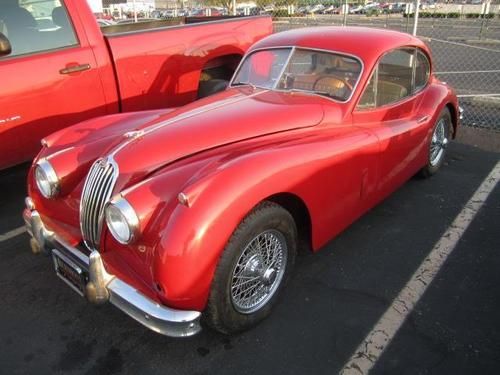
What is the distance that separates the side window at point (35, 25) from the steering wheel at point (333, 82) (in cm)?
235

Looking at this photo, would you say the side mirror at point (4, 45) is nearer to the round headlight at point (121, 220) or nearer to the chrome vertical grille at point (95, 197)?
the chrome vertical grille at point (95, 197)

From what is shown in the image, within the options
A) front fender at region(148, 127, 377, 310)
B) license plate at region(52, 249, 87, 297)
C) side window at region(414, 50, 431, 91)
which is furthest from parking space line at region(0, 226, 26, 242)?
side window at region(414, 50, 431, 91)

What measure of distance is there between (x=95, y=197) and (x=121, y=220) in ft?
1.19

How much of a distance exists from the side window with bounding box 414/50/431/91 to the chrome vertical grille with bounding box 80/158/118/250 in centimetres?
307

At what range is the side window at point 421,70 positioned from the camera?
4246mm

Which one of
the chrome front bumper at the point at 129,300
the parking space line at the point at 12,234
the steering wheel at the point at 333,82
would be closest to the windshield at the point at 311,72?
the steering wheel at the point at 333,82

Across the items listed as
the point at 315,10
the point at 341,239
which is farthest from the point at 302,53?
the point at 315,10

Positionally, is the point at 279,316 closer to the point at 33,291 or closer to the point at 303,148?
the point at 303,148

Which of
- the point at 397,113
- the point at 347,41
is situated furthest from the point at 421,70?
the point at 347,41

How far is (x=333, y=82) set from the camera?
11.3 feet

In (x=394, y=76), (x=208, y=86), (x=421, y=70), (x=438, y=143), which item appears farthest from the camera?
(x=208, y=86)

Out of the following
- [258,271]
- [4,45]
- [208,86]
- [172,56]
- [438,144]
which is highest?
[4,45]

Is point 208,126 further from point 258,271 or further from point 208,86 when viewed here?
point 208,86

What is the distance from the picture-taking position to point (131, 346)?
2.55 meters
